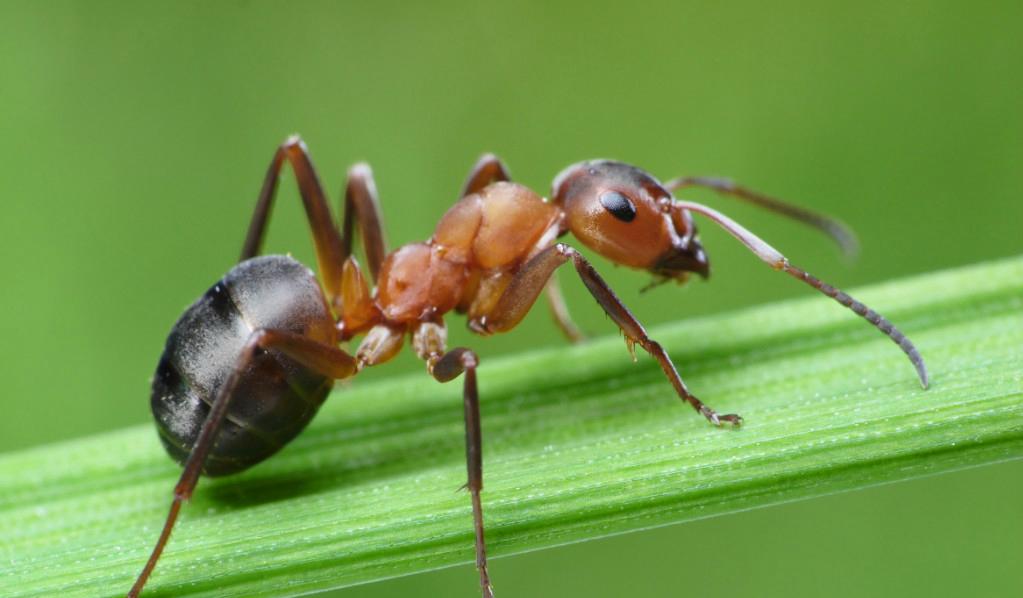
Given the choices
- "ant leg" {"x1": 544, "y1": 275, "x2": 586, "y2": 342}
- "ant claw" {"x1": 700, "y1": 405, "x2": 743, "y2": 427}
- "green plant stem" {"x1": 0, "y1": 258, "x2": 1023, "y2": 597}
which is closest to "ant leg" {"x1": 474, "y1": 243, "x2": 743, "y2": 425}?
"ant claw" {"x1": 700, "y1": 405, "x2": 743, "y2": 427}

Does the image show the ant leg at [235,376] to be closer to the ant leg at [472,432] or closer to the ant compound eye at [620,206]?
the ant leg at [472,432]

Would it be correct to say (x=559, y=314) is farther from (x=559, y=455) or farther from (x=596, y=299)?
(x=559, y=455)

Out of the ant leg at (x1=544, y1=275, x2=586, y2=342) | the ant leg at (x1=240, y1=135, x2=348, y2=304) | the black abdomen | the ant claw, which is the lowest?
the ant leg at (x1=544, y1=275, x2=586, y2=342)

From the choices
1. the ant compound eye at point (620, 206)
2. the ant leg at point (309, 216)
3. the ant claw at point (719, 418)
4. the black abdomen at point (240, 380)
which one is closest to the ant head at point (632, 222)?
the ant compound eye at point (620, 206)

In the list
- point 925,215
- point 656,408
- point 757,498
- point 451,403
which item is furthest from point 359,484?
point 925,215

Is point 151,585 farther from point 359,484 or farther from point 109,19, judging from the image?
point 109,19

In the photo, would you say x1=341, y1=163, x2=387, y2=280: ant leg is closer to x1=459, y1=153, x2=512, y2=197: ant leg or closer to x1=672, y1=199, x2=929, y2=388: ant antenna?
x1=459, y1=153, x2=512, y2=197: ant leg
